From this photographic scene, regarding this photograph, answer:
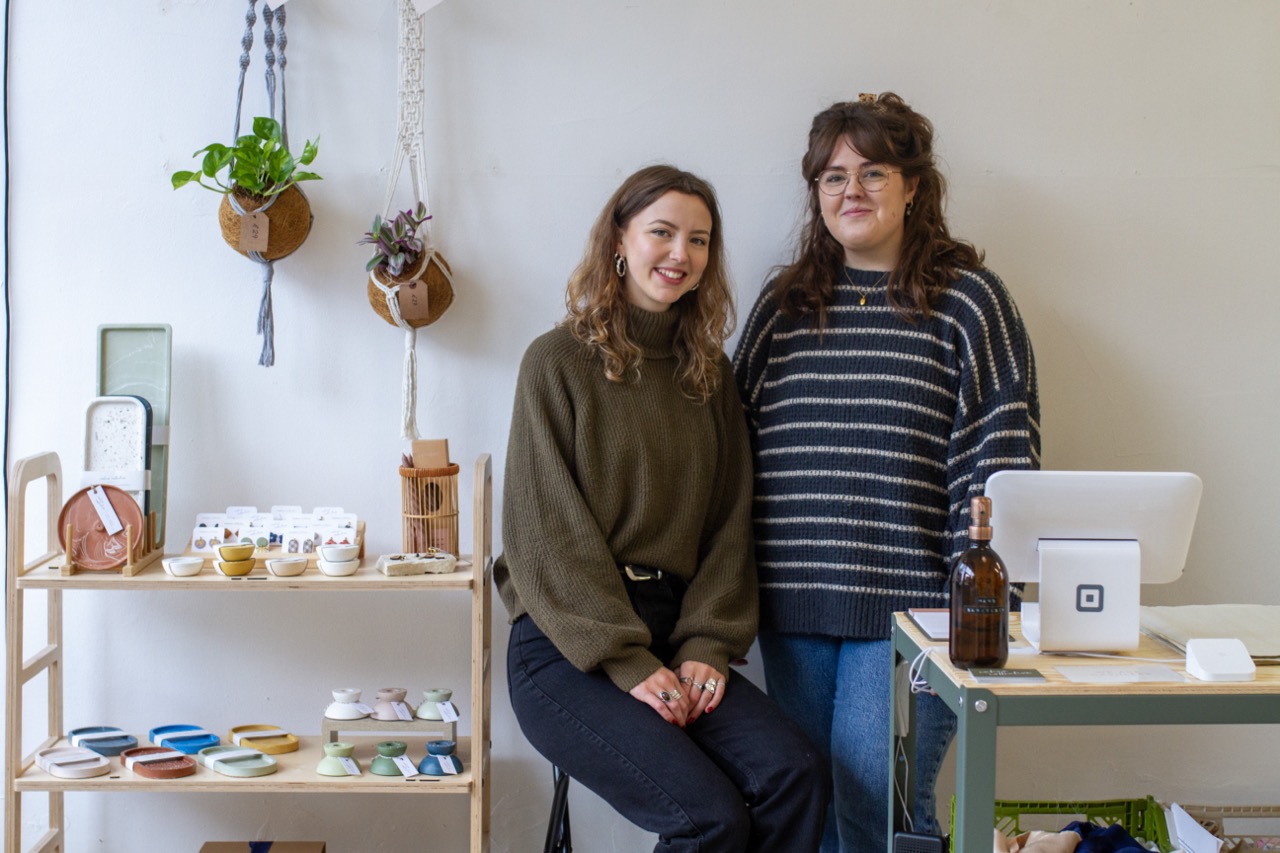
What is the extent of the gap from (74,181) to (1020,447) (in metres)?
1.92

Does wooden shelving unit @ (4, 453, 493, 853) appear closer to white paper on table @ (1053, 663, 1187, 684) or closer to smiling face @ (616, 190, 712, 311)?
smiling face @ (616, 190, 712, 311)

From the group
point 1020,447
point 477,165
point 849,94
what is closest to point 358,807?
point 477,165

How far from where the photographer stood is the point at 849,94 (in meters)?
2.39

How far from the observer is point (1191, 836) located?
2.04 meters

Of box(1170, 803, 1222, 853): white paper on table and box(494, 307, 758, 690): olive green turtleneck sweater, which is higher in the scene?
box(494, 307, 758, 690): olive green turtleneck sweater

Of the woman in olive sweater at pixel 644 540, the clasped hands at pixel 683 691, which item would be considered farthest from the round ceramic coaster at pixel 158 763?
the clasped hands at pixel 683 691

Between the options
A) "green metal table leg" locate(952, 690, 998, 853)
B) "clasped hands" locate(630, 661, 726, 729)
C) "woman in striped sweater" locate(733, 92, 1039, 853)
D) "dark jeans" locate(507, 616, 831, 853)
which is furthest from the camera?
"woman in striped sweater" locate(733, 92, 1039, 853)

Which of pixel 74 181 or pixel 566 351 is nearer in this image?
pixel 566 351

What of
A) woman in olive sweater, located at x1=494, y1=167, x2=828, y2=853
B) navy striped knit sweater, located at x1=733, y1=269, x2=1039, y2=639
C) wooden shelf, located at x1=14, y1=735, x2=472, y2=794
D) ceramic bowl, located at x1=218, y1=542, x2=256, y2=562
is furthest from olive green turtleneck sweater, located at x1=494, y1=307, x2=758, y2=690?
ceramic bowl, located at x1=218, y1=542, x2=256, y2=562

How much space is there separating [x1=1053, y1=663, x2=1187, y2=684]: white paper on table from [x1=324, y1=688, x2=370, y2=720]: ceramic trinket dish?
1.28 metres

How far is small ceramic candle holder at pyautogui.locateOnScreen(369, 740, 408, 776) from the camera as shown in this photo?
2113 millimetres

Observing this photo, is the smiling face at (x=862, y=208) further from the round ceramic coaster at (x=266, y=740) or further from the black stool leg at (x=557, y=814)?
the round ceramic coaster at (x=266, y=740)

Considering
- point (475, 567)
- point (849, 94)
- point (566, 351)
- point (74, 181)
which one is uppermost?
point (849, 94)

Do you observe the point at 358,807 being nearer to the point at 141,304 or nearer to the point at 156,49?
the point at 141,304
